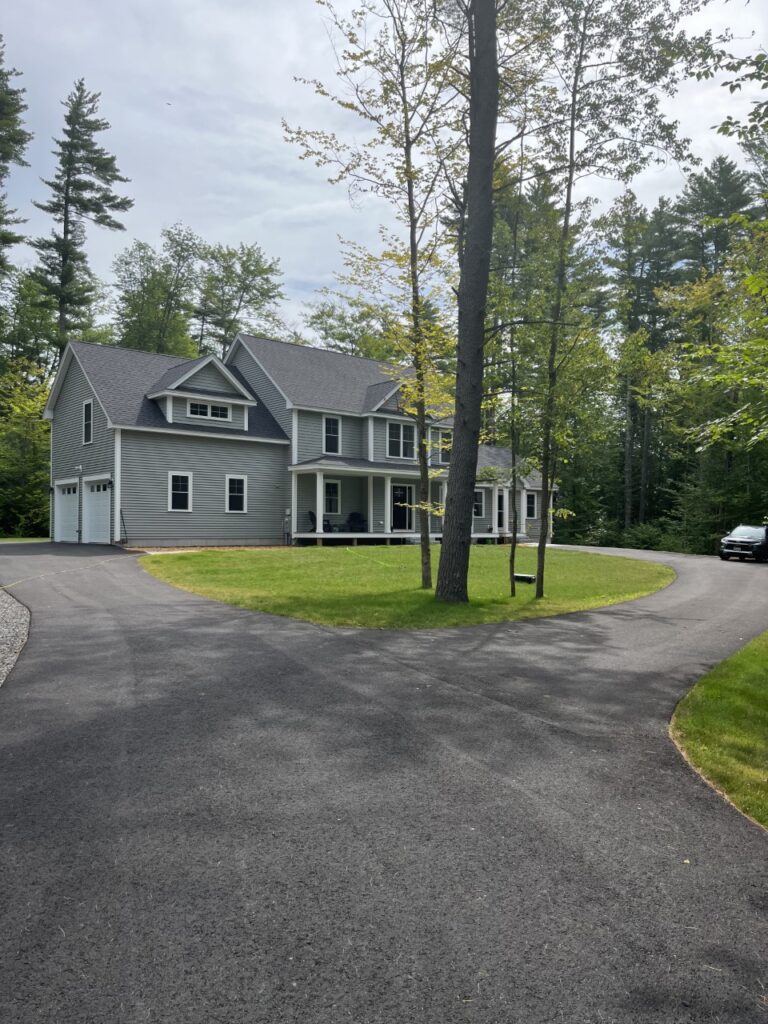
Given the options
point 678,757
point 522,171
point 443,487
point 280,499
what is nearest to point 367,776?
point 678,757

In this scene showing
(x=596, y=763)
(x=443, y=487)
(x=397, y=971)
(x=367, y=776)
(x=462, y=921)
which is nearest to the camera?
(x=397, y=971)

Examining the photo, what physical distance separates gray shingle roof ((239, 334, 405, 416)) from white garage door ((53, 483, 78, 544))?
9308 millimetres

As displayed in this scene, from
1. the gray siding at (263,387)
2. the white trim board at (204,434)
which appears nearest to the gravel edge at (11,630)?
the white trim board at (204,434)

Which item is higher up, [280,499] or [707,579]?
[280,499]

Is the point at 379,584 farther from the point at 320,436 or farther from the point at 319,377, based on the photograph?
the point at 319,377

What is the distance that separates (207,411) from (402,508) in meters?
9.53

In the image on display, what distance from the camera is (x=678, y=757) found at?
448 cm

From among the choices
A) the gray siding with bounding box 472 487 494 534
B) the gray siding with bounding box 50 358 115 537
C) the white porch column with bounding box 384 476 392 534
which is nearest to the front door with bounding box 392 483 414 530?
the white porch column with bounding box 384 476 392 534

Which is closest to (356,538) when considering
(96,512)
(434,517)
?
(434,517)

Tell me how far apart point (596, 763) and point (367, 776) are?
152cm

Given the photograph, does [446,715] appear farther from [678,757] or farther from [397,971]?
[397,971]

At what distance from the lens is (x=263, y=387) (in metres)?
28.2

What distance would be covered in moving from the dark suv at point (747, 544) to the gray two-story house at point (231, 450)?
8.13 metres

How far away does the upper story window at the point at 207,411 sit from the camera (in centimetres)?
2447
